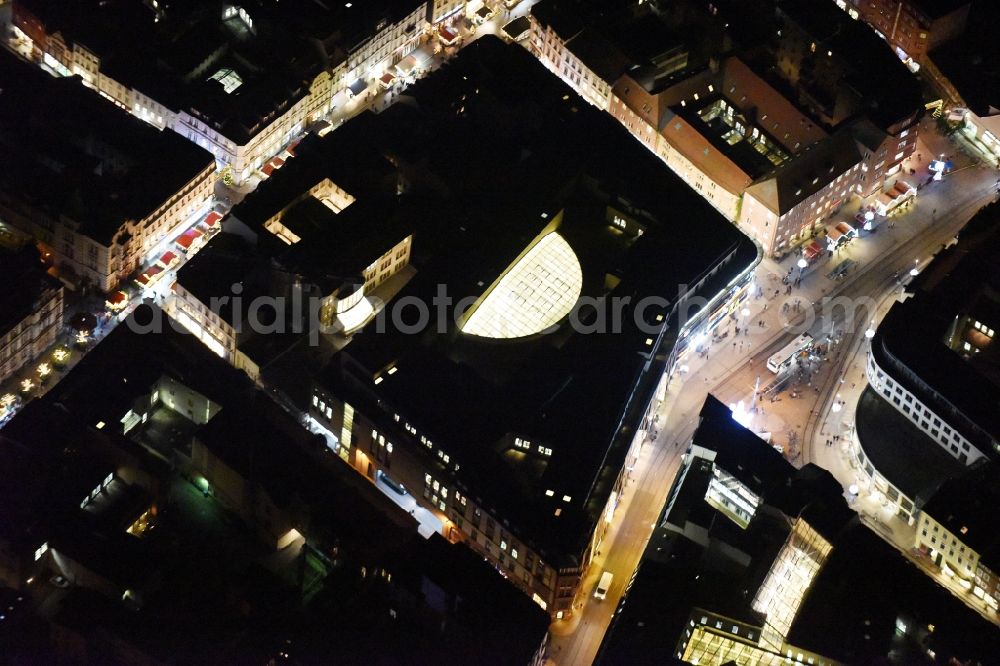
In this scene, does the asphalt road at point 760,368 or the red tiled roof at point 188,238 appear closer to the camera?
the asphalt road at point 760,368

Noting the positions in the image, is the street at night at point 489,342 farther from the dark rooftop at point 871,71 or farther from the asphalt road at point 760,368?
the dark rooftop at point 871,71

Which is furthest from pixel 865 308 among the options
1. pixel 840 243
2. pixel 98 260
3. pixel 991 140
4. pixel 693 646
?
pixel 98 260

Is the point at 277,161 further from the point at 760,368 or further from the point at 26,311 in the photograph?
the point at 760,368

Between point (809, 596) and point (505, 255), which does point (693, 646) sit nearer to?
point (809, 596)

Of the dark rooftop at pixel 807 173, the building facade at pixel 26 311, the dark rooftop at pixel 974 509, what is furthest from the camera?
the dark rooftop at pixel 807 173

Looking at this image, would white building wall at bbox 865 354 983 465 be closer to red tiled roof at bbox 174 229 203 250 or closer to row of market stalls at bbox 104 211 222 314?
row of market stalls at bbox 104 211 222 314

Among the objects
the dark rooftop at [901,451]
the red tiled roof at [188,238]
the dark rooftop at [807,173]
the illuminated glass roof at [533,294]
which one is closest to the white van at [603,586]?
the illuminated glass roof at [533,294]
